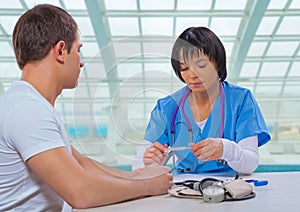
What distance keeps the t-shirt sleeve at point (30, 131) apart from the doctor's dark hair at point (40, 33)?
160 mm

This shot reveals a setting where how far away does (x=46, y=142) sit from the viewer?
916 mm

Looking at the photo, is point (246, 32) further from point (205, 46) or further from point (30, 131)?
point (30, 131)

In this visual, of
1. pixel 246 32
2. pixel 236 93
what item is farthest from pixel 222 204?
pixel 246 32

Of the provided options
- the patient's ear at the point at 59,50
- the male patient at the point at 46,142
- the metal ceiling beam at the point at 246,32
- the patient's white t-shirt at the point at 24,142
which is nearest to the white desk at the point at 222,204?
the male patient at the point at 46,142

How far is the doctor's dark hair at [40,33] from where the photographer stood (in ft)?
3.39

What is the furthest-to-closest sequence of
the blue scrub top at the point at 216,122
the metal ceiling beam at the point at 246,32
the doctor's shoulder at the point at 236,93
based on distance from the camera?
the metal ceiling beam at the point at 246,32 < the doctor's shoulder at the point at 236,93 < the blue scrub top at the point at 216,122

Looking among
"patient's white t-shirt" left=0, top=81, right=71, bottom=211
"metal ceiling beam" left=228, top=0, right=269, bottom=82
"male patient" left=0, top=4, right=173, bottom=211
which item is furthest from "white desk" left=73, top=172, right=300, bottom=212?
"metal ceiling beam" left=228, top=0, right=269, bottom=82

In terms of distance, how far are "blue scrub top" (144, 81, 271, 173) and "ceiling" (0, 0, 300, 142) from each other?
0.26 feet

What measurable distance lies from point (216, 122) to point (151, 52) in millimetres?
393

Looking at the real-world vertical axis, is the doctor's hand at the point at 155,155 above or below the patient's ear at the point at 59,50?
below

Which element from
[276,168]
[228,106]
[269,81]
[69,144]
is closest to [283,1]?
[269,81]

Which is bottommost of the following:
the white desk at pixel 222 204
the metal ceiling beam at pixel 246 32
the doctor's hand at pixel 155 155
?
the white desk at pixel 222 204

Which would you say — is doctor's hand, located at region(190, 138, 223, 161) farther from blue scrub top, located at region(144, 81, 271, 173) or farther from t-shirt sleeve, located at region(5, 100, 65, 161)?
t-shirt sleeve, located at region(5, 100, 65, 161)

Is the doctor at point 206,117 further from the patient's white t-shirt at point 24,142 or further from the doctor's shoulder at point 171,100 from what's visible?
the patient's white t-shirt at point 24,142
